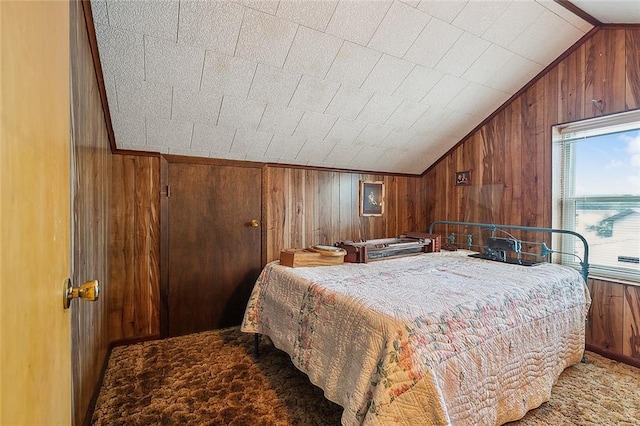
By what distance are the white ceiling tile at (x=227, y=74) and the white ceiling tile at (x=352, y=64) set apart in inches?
21.1

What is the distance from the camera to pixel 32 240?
0.52 metres

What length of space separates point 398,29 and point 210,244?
2157 mm

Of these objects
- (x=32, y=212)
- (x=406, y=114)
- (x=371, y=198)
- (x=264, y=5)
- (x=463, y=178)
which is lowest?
(x=32, y=212)

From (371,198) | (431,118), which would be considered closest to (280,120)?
(431,118)

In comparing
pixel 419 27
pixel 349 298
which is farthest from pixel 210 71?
pixel 349 298

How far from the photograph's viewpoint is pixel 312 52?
184cm

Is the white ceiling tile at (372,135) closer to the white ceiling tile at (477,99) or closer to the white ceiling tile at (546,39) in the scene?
the white ceiling tile at (477,99)

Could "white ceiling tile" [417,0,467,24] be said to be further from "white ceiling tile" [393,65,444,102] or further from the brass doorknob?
the brass doorknob

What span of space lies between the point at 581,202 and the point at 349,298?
2.33 meters

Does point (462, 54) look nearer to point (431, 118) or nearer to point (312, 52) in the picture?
point (431, 118)

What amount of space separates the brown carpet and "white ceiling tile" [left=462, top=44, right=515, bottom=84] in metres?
2.19

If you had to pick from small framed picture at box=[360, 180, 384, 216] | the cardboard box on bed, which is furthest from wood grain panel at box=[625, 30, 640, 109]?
the cardboard box on bed

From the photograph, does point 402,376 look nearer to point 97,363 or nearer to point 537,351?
point 537,351

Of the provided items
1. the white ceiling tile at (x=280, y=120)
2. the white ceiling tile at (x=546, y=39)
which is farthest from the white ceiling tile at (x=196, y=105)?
the white ceiling tile at (x=546, y=39)
